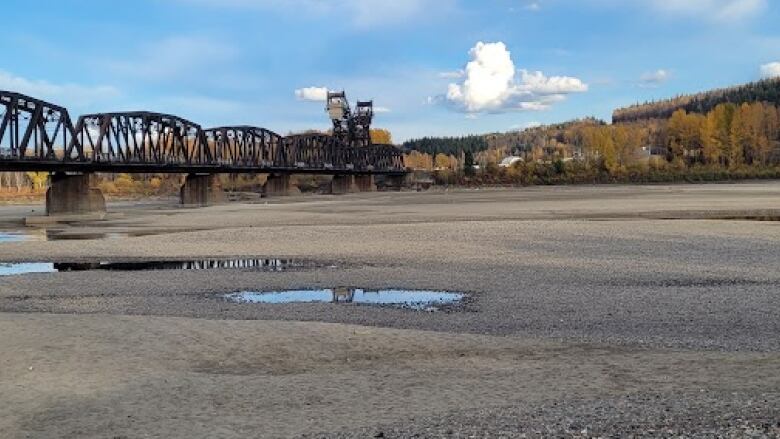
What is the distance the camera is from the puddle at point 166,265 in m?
30.6

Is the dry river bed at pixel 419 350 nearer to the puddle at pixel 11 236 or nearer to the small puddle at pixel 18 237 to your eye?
the small puddle at pixel 18 237

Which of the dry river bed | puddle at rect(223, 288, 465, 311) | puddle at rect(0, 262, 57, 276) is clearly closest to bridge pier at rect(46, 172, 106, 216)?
puddle at rect(0, 262, 57, 276)

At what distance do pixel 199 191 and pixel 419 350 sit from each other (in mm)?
107930

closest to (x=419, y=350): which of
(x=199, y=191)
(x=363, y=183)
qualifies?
(x=199, y=191)

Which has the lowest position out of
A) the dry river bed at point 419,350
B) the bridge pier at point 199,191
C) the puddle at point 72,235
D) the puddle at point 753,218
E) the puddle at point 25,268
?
the puddle at point 25,268

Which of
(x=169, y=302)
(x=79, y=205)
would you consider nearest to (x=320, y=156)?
(x=79, y=205)

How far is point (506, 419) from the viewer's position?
357 inches

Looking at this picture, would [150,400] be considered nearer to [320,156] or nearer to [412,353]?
[412,353]

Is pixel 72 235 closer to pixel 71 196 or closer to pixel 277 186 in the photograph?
pixel 71 196

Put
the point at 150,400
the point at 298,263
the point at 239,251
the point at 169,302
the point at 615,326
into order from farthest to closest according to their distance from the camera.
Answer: the point at 239,251, the point at 298,263, the point at 169,302, the point at 615,326, the point at 150,400

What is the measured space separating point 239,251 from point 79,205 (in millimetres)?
54444

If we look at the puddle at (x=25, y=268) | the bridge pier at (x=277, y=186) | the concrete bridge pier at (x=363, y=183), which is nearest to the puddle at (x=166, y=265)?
the puddle at (x=25, y=268)

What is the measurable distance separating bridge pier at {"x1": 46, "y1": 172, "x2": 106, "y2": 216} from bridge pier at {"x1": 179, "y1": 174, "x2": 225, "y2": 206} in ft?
91.7

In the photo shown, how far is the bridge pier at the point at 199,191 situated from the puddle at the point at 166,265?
8044cm
